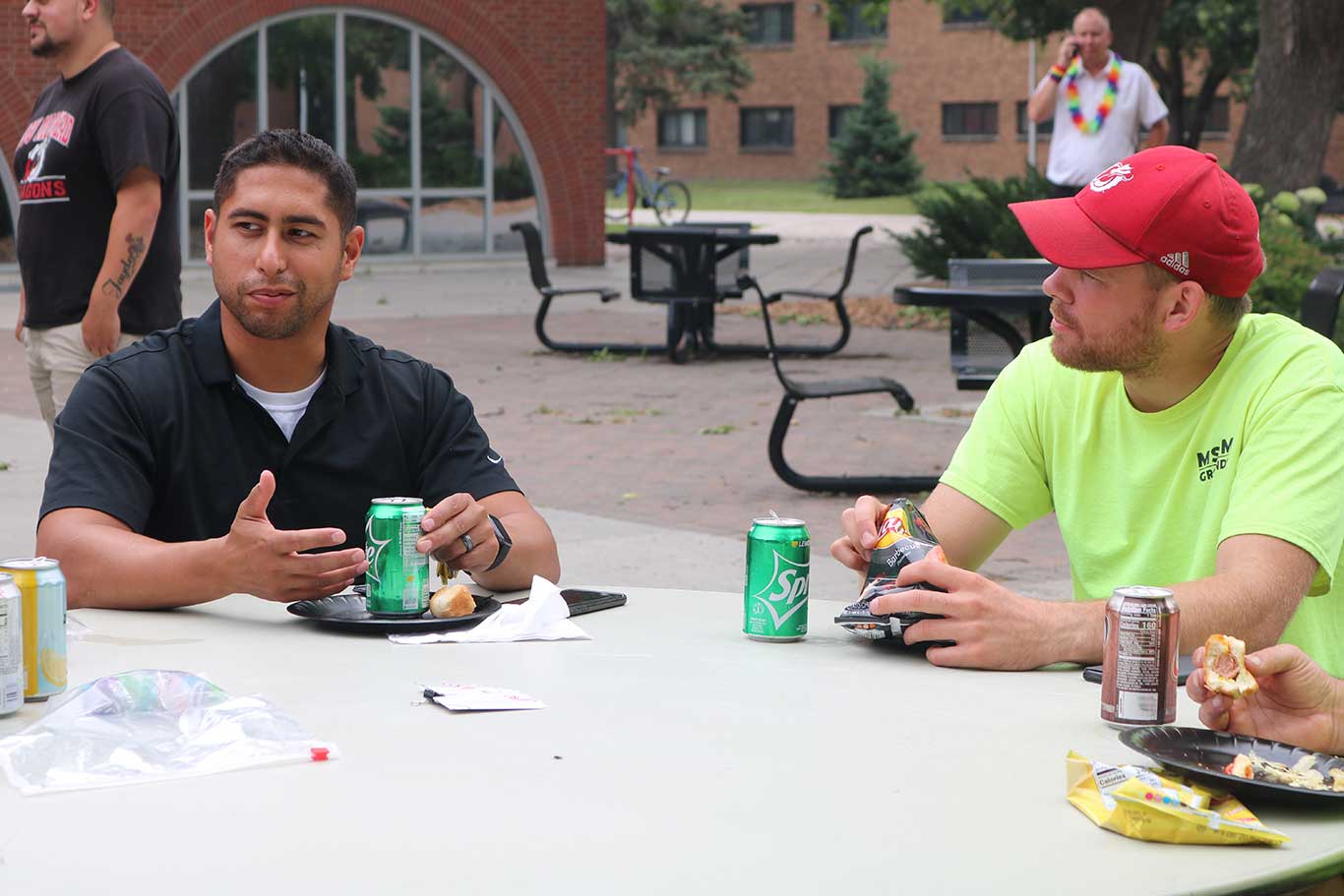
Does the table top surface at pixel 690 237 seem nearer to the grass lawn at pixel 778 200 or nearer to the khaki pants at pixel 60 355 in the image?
the khaki pants at pixel 60 355

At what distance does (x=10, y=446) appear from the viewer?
30.2 feet

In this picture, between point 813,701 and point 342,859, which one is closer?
point 342,859

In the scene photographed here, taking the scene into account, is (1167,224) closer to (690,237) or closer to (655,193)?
(690,237)

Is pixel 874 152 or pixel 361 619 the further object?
pixel 874 152

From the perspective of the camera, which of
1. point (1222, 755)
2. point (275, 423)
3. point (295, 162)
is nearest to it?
point (1222, 755)

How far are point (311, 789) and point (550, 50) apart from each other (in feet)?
69.8

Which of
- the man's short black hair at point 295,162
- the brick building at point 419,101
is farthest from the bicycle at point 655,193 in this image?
the man's short black hair at point 295,162

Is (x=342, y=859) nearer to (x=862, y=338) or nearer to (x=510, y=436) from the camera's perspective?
(x=510, y=436)

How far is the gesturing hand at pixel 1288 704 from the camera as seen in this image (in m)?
2.41

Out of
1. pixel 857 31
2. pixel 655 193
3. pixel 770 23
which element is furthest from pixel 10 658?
pixel 770 23

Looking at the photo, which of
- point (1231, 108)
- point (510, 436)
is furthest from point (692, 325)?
point (1231, 108)

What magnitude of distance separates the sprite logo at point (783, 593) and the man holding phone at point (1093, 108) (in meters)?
9.04

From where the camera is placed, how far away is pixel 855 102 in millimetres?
58312

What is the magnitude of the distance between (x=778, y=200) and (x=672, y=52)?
5.76m
